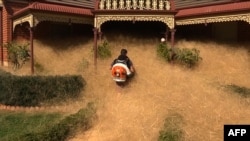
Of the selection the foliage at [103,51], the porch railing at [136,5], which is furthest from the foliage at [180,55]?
the foliage at [103,51]

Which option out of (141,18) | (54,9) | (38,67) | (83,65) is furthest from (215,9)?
(38,67)

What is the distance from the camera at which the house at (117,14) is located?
550 inches

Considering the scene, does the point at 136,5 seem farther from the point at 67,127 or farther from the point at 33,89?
the point at 67,127

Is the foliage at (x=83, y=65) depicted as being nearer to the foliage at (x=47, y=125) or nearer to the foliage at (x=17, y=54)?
the foliage at (x=17, y=54)

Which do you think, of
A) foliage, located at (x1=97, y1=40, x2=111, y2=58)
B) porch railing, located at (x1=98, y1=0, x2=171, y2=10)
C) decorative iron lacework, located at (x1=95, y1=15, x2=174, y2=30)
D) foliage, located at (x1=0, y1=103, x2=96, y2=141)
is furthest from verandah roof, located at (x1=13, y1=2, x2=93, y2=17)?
foliage, located at (x1=0, y1=103, x2=96, y2=141)

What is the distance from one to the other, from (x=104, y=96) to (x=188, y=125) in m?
3.66

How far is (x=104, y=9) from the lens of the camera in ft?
50.9

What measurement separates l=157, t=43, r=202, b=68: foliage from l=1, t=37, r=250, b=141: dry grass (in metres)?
0.32

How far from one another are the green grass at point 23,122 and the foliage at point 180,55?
19.7 feet

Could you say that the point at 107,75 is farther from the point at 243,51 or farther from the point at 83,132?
the point at 243,51

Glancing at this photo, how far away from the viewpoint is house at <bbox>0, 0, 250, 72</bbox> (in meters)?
14.0

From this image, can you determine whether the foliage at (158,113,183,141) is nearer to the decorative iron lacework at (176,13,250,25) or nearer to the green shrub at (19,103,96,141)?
the green shrub at (19,103,96,141)

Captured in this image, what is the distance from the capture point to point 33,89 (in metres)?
11.0

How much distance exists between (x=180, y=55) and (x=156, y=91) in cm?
374
